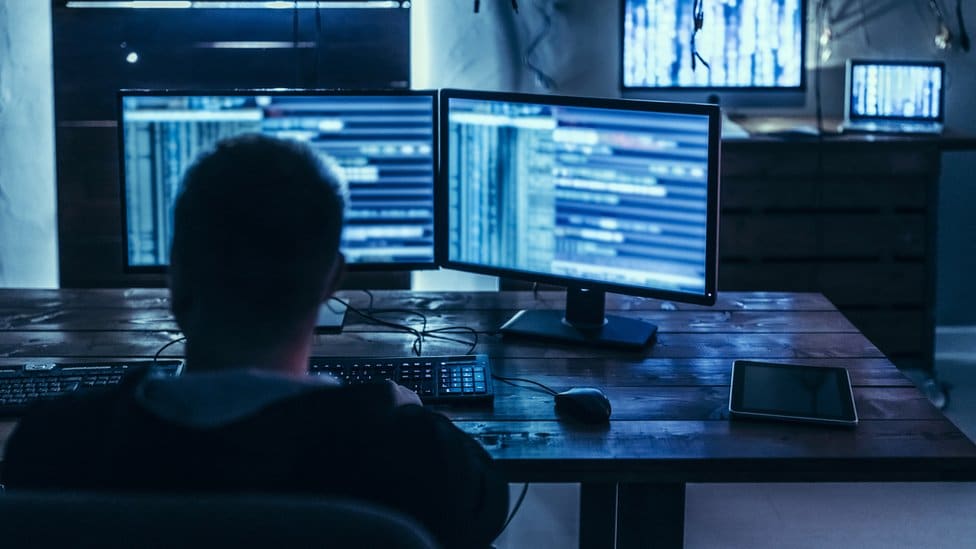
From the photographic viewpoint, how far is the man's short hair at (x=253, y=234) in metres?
1.25

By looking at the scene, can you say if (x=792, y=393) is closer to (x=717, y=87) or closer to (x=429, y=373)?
(x=429, y=373)

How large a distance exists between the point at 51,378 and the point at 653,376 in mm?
975

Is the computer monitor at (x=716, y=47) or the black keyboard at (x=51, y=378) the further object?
the computer monitor at (x=716, y=47)

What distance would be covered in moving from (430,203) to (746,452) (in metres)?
0.86

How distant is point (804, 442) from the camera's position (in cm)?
184

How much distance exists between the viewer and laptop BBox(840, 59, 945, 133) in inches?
163

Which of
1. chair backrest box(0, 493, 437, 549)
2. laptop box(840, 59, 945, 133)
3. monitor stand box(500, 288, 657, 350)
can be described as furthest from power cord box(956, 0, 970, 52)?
chair backrest box(0, 493, 437, 549)

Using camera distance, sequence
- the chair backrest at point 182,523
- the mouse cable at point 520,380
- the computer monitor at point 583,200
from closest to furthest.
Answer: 1. the chair backrest at point 182,523
2. the mouse cable at point 520,380
3. the computer monitor at point 583,200

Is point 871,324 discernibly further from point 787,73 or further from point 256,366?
point 256,366

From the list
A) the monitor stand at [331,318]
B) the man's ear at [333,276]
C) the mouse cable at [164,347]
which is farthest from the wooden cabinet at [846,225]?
the man's ear at [333,276]

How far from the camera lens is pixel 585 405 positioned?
6.28ft

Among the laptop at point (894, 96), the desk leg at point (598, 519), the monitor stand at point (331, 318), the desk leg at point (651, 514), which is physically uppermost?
the laptop at point (894, 96)

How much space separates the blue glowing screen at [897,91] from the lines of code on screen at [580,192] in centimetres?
223

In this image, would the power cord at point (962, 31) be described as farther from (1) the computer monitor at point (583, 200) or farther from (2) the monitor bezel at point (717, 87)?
(1) the computer monitor at point (583, 200)
